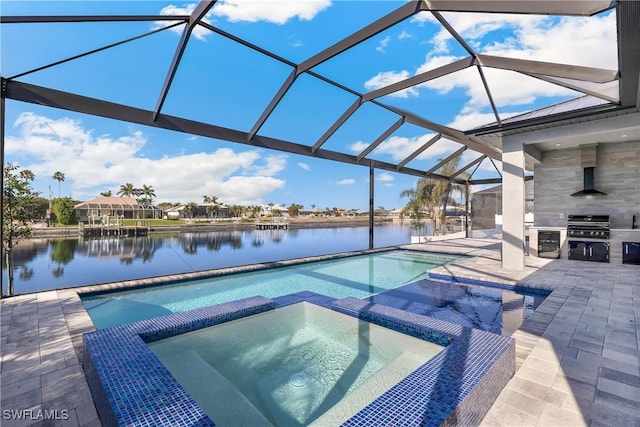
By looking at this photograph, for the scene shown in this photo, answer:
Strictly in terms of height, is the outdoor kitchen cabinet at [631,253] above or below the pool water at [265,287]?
above

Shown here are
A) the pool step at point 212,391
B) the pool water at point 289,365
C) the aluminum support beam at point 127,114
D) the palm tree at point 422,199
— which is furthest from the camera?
the palm tree at point 422,199

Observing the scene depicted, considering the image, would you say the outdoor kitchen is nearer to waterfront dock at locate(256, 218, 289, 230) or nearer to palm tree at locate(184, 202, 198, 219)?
waterfront dock at locate(256, 218, 289, 230)

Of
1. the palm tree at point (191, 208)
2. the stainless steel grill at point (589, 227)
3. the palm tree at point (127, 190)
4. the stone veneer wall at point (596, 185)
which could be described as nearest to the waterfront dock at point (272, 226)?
the palm tree at point (191, 208)

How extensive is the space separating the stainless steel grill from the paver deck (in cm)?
328

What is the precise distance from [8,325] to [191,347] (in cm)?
235

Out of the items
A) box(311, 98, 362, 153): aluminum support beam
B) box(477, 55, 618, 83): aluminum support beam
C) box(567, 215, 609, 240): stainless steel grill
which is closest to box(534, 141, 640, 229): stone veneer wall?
box(567, 215, 609, 240): stainless steel grill

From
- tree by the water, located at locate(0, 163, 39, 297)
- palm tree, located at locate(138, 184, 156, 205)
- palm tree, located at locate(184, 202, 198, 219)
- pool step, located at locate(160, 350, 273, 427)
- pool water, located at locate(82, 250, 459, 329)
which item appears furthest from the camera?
palm tree, located at locate(184, 202, 198, 219)

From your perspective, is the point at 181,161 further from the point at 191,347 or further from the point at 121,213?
the point at 191,347

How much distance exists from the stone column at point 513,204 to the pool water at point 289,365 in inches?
196

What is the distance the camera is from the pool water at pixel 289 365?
8.80 feet

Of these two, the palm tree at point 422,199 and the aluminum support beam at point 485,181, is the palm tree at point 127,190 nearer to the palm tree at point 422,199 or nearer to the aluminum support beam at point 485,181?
the palm tree at point 422,199

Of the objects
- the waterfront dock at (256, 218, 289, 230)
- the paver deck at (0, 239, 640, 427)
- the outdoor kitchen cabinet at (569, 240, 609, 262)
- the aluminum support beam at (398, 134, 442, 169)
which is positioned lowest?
the waterfront dock at (256, 218, 289, 230)

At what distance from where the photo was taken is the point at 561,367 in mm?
2656

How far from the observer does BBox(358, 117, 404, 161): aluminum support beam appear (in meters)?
8.57
